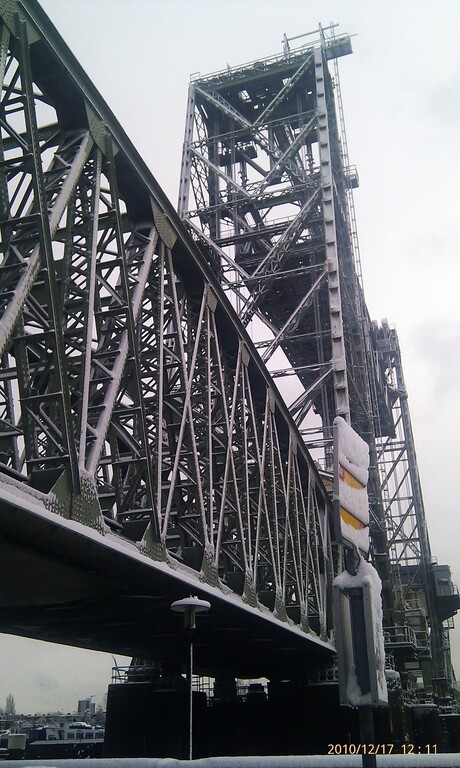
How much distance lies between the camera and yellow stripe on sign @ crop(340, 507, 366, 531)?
6.43m

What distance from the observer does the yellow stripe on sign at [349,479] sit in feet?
21.7

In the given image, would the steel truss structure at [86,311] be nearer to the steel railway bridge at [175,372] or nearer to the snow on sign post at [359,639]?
the steel railway bridge at [175,372]

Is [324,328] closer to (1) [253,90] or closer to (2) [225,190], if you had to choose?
(2) [225,190]

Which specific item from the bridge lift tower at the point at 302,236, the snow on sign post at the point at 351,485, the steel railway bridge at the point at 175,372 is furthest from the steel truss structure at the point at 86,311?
the bridge lift tower at the point at 302,236

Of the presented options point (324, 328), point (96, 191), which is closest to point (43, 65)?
point (96, 191)

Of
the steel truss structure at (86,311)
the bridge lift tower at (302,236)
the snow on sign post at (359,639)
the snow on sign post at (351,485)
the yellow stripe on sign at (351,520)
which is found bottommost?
the snow on sign post at (359,639)

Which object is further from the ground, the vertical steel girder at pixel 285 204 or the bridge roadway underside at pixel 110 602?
the vertical steel girder at pixel 285 204

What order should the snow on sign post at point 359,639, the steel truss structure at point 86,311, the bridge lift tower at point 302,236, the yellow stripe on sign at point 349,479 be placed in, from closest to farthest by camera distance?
1. the snow on sign post at point 359,639
2. the yellow stripe on sign at point 349,479
3. the steel truss structure at point 86,311
4. the bridge lift tower at point 302,236

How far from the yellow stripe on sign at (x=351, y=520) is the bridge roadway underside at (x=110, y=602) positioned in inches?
156

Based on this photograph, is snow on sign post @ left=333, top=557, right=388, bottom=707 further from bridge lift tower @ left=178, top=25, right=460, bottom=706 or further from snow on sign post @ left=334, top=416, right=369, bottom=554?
bridge lift tower @ left=178, top=25, right=460, bottom=706

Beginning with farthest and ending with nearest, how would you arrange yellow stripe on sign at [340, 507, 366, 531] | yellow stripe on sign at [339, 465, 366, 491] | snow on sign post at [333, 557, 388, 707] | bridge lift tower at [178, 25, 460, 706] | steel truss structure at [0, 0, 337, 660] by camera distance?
bridge lift tower at [178, 25, 460, 706] → steel truss structure at [0, 0, 337, 660] → yellow stripe on sign at [339, 465, 366, 491] → yellow stripe on sign at [340, 507, 366, 531] → snow on sign post at [333, 557, 388, 707]

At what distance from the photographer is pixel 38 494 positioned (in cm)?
909

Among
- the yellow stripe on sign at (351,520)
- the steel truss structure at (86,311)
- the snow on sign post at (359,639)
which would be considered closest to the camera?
the snow on sign post at (359,639)

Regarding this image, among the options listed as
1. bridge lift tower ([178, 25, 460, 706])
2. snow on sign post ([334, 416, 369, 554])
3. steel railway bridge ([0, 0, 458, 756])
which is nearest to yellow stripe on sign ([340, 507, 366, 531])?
snow on sign post ([334, 416, 369, 554])
